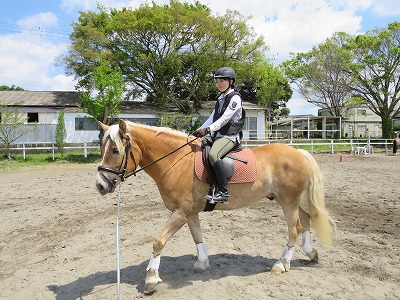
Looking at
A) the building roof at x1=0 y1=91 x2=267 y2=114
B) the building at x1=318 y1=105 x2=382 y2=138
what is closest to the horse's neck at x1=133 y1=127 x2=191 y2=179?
the building roof at x1=0 y1=91 x2=267 y2=114

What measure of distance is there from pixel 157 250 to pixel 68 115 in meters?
29.2

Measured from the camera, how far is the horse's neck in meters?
4.68

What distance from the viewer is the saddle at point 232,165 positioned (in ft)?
15.3

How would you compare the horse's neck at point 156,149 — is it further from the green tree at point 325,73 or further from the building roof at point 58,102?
the green tree at point 325,73

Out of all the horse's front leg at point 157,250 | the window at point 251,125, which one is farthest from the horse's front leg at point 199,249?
the window at point 251,125

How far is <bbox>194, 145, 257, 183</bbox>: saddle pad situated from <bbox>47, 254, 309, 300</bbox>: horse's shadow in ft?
4.43

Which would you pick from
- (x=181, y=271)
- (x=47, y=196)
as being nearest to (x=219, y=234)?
(x=181, y=271)

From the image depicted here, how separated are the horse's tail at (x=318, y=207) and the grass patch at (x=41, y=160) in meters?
19.3

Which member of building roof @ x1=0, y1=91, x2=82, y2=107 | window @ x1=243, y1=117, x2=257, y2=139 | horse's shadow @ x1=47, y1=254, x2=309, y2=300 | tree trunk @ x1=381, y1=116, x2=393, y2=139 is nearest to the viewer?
horse's shadow @ x1=47, y1=254, x2=309, y2=300

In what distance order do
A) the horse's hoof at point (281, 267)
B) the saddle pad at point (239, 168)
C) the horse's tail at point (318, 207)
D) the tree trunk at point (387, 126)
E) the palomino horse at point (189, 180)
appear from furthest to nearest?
the tree trunk at point (387, 126), the horse's tail at point (318, 207), the horse's hoof at point (281, 267), the saddle pad at point (239, 168), the palomino horse at point (189, 180)

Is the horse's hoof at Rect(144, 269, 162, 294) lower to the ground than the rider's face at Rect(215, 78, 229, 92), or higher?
lower

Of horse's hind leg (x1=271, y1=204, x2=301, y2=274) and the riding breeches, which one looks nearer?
the riding breeches

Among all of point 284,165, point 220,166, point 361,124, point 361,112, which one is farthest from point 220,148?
point 361,112

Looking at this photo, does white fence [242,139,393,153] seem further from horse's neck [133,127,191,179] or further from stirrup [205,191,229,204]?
stirrup [205,191,229,204]
